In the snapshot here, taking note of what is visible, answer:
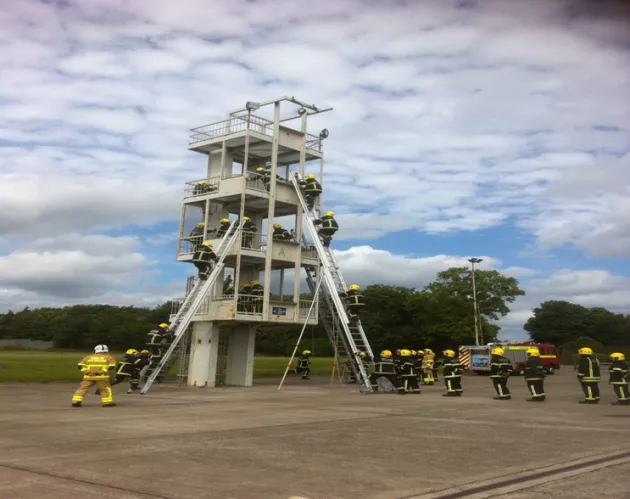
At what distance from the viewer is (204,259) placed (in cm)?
2695

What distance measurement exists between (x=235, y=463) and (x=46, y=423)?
21.4ft

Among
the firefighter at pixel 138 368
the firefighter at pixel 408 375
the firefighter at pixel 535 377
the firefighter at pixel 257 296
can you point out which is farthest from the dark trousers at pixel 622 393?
the firefighter at pixel 138 368

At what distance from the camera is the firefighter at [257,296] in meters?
28.5

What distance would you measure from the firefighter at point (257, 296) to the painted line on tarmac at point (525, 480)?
20596 millimetres

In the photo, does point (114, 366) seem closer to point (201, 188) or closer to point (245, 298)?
point (245, 298)

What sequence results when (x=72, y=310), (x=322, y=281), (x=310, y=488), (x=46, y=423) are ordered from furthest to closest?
(x=72, y=310), (x=322, y=281), (x=46, y=423), (x=310, y=488)

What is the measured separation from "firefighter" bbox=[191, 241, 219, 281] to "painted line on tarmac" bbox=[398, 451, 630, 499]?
20.3 metres

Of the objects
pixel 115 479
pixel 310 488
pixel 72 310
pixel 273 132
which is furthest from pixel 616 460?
pixel 72 310

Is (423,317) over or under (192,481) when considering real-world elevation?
over

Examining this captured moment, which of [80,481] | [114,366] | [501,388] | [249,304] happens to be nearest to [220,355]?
[249,304]

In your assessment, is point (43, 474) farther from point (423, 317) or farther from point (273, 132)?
point (423, 317)

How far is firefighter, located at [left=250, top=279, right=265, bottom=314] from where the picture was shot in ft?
Result: 93.6

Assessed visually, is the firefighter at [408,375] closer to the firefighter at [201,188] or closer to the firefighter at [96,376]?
the firefighter at [96,376]

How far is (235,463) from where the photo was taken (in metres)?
8.56
